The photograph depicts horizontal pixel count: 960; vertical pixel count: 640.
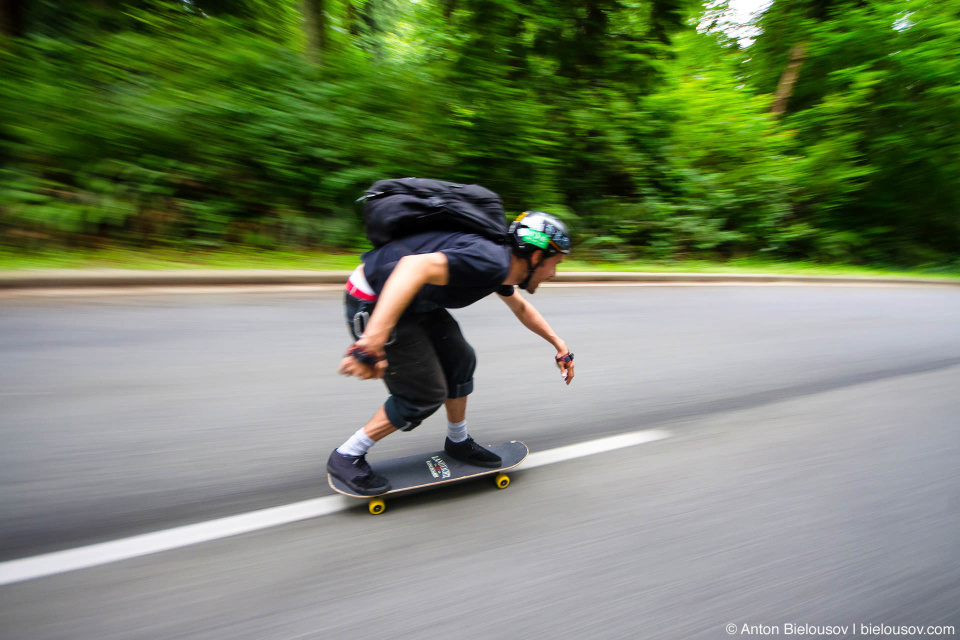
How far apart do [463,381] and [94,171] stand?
648 centimetres

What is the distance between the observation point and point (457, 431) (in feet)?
10.2

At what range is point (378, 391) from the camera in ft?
13.6

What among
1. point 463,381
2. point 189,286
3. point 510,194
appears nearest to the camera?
point 463,381

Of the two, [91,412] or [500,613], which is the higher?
[91,412]

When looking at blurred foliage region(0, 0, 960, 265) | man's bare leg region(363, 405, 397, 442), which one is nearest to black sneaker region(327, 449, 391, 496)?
man's bare leg region(363, 405, 397, 442)

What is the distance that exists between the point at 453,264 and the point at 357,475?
45.5 inches

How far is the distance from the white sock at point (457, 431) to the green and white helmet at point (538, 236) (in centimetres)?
104

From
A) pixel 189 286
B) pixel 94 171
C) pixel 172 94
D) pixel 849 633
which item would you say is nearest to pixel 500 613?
pixel 849 633

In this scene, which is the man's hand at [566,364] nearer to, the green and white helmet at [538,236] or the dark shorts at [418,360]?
the dark shorts at [418,360]

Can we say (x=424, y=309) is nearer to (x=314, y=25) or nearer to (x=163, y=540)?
(x=163, y=540)

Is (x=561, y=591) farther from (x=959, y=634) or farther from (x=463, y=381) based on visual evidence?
(x=959, y=634)

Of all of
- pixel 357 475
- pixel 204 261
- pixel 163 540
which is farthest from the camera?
pixel 204 261

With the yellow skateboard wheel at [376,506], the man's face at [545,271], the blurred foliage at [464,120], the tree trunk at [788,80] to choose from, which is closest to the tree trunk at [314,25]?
the blurred foliage at [464,120]

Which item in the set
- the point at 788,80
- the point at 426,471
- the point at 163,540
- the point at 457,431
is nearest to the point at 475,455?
the point at 457,431
